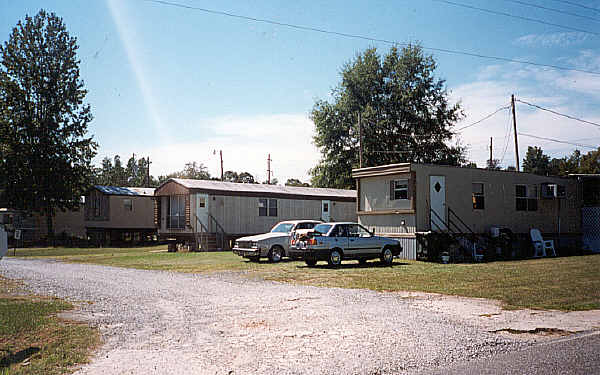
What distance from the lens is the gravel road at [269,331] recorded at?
595cm

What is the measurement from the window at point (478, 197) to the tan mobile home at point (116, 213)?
24122 mm

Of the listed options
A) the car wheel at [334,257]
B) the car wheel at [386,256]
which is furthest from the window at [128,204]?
the car wheel at [386,256]

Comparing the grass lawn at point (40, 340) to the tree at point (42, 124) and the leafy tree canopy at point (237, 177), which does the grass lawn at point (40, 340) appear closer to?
the tree at point (42, 124)

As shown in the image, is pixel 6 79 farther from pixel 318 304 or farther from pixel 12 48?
pixel 318 304

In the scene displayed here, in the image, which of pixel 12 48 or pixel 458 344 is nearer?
pixel 458 344

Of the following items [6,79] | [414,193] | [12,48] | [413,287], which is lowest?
[413,287]

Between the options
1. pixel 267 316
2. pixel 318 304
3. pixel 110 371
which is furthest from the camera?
pixel 318 304

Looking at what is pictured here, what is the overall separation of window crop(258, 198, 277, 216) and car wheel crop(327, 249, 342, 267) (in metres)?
13.1

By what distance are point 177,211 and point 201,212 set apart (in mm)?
2921

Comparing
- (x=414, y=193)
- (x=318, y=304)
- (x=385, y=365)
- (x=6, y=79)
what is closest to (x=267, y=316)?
(x=318, y=304)

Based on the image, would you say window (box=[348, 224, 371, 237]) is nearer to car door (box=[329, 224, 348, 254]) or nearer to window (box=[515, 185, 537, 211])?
car door (box=[329, 224, 348, 254])

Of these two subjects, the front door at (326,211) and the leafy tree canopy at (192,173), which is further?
the leafy tree canopy at (192,173)

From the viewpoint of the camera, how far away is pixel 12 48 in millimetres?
39281

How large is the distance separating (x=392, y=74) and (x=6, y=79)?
97.6ft
